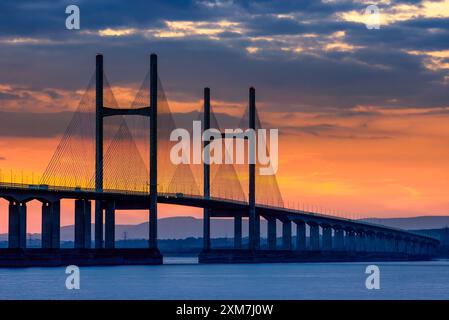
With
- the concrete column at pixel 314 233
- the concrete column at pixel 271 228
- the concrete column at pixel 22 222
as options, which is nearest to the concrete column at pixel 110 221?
the concrete column at pixel 22 222

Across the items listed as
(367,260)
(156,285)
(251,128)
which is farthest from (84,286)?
(367,260)

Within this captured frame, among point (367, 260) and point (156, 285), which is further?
point (367, 260)

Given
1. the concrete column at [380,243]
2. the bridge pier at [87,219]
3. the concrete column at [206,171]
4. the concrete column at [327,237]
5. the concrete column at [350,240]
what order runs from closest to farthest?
the bridge pier at [87,219] → the concrete column at [206,171] → the concrete column at [327,237] → the concrete column at [350,240] → the concrete column at [380,243]

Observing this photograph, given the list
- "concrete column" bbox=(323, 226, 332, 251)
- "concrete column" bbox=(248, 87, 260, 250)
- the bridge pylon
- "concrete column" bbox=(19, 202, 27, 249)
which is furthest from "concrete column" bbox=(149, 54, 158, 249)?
"concrete column" bbox=(323, 226, 332, 251)

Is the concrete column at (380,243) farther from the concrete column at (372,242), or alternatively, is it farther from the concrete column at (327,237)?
the concrete column at (327,237)

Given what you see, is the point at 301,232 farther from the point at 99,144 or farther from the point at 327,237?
the point at 99,144
